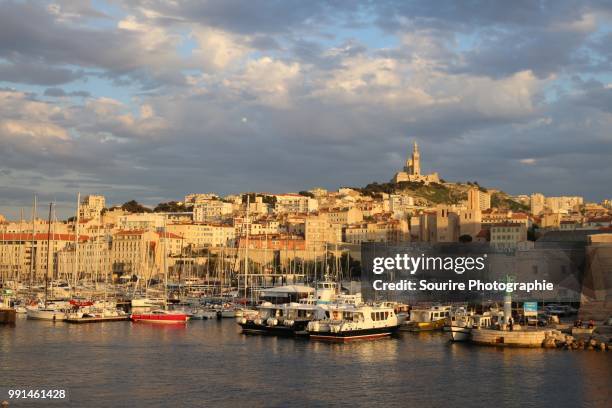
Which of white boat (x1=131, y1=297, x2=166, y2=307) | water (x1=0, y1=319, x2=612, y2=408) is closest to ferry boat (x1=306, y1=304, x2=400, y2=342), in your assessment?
water (x1=0, y1=319, x2=612, y2=408)

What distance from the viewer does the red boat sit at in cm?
3388

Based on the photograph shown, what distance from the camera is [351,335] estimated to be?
1074 inches

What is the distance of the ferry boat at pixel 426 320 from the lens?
31.1 metres

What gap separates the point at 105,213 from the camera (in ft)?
343

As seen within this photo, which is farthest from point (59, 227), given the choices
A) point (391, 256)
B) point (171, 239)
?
point (391, 256)

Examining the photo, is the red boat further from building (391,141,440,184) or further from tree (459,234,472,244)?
building (391,141,440,184)

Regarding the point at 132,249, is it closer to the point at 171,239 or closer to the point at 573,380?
the point at 171,239

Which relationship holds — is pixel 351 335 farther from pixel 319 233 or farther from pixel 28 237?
pixel 319 233

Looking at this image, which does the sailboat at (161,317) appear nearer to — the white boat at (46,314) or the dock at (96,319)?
the dock at (96,319)

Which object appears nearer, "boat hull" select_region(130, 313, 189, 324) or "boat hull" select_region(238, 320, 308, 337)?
"boat hull" select_region(238, 320, 308, 337)

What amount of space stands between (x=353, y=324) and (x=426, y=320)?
5386 mm

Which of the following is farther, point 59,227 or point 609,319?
point 59,227

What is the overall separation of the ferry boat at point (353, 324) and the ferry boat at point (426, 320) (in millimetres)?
2184

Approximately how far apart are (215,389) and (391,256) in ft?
139
